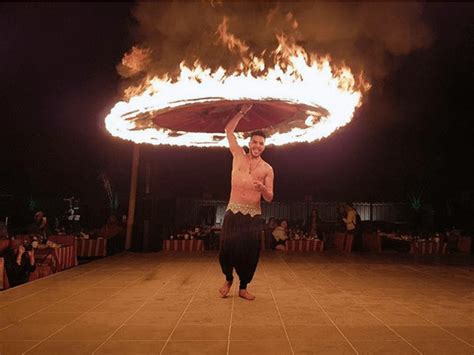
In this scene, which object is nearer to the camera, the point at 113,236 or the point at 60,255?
the point at 60,255

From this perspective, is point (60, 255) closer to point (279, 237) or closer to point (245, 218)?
point (245, 218)

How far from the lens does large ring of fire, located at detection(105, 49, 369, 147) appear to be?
15.6ft

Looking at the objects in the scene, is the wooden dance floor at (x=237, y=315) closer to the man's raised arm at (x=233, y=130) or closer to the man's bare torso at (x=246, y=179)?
the man's bare torso at (x=246, y=179)

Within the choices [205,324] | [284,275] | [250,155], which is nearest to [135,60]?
[250,155]

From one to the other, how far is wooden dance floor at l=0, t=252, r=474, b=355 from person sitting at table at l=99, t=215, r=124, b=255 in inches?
191

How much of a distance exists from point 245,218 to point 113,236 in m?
8.18

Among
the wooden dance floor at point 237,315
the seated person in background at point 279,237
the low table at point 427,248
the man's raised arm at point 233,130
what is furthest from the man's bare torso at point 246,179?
the low table at point 427,248

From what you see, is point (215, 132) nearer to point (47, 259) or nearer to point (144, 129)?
point (144, 129)

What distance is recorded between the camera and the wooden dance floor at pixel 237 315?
318 centimetres

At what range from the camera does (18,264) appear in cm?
661

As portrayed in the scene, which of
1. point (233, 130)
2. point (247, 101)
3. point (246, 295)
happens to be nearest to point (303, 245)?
point (246, 295)

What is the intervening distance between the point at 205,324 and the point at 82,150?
15.9m

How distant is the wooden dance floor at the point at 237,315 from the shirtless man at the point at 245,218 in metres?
0.40

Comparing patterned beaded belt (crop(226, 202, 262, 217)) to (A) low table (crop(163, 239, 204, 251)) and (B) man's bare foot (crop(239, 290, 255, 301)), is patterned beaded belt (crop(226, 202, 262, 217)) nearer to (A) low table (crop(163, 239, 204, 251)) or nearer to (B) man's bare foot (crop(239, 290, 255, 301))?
(B) man's bare foot (crop(239, 290, 255, 301))
